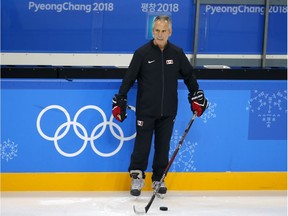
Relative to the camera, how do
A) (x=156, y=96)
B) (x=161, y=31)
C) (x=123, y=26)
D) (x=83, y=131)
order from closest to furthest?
(x=161, y=31) < (x=156, y=96) < (x=83, y=131) < (x=123, y=26)

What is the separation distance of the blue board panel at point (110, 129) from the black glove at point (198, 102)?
259 mm

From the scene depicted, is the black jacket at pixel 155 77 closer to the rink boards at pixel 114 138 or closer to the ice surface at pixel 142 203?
the rink boards at pixel 114 138

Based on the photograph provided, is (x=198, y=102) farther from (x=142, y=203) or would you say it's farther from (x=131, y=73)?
(x=142, y=203)

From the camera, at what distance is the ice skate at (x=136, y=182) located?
16.5 feet

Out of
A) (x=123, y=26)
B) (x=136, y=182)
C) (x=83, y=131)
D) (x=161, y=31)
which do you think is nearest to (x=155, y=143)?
(x=136, y=182)

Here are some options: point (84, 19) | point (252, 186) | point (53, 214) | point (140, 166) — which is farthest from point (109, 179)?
point (84, 19)

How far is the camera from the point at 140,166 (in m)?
5.05

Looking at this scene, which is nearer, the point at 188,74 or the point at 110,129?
the point at 188,74

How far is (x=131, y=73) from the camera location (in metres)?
4.87

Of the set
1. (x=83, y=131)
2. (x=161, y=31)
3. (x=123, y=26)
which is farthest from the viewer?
(x=123, y=26)

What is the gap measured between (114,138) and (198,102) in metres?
0.79

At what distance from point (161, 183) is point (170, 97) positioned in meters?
0.69

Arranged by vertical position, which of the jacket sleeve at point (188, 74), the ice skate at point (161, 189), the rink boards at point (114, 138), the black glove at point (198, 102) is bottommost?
the ice skate at point (161, 189)

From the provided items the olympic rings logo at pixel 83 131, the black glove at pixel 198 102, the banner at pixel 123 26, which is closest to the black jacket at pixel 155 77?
the black glove at pixel 198 102
